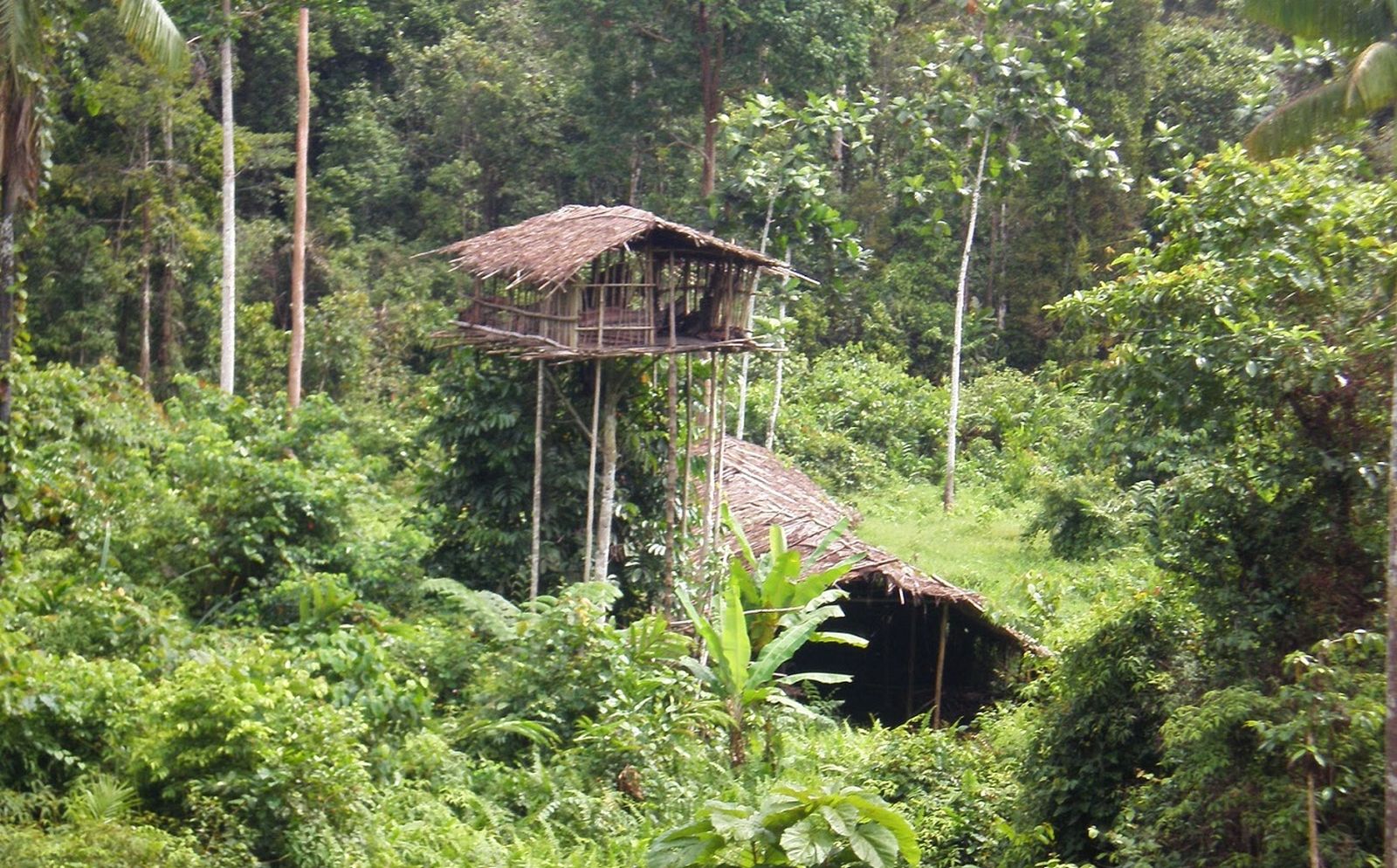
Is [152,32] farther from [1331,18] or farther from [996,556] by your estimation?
[996,556]

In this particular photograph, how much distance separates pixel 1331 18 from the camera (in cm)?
640

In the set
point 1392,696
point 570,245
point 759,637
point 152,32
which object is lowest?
point 759,637

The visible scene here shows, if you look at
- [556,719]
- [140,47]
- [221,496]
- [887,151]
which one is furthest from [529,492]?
[887,151]

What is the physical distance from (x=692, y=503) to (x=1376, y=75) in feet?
26.2

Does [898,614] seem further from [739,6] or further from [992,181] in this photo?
[739,6]

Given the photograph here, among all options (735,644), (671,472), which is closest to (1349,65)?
(735,644)

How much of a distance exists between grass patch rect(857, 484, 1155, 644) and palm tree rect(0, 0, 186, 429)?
24.7 feet

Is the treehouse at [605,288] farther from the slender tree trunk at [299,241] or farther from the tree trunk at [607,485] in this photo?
the slender tree trunk at [299,241]

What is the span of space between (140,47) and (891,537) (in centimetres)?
1129

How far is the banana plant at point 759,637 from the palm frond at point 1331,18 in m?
5.09

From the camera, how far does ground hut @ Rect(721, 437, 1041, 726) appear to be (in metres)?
11.8

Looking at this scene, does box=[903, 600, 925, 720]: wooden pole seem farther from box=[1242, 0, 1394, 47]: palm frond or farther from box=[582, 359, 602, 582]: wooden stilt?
box=[1242, 0, 1394, 47]: palm frond

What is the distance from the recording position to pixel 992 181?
1803 centimetres

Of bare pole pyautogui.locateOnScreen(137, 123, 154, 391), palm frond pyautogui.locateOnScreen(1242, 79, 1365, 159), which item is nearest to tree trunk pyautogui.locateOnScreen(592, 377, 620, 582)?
palm frond pyautogui.locateOnScreen(1242, 79, 1365, 159)
